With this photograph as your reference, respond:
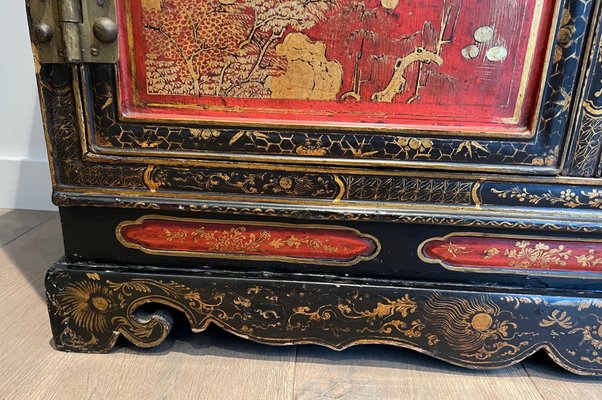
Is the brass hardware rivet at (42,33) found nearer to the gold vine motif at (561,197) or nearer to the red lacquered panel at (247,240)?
the red lacquered panel at (247,240)

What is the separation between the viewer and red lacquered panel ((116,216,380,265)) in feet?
2.72

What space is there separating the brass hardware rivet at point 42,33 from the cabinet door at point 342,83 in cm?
8

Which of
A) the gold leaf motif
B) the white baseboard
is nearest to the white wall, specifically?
the white baseboard

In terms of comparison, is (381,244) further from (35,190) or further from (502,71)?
(35,190)

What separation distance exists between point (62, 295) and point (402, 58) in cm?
75

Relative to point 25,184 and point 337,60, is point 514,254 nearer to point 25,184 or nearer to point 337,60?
point 337,60

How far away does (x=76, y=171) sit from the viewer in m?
0.80

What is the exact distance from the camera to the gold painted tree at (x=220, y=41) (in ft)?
2.39

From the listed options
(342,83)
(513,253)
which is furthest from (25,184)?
(513,253)

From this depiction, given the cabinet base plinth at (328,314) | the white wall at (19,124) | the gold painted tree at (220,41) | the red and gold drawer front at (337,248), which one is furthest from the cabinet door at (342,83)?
the white wall at (19,124)

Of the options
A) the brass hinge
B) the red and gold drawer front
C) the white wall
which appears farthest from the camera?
the white wall

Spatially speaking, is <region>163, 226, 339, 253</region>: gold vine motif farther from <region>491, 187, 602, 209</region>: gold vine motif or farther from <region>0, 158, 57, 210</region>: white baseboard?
<region>0, 158, 57, 210</region>: white baseboard

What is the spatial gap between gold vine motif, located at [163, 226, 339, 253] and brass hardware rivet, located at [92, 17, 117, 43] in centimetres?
34

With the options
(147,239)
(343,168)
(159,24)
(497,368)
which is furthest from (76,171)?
(497,368)
